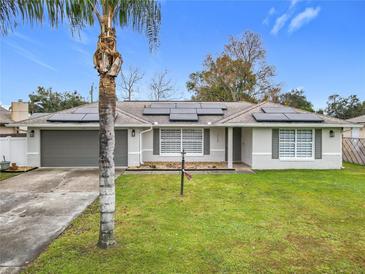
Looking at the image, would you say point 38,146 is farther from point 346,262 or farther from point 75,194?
point 346,262

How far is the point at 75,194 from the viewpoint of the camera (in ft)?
27.2

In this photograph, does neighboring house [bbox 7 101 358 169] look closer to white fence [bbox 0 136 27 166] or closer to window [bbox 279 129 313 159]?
window [bbox 279 129 313 159]

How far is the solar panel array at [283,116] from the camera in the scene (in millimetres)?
12938

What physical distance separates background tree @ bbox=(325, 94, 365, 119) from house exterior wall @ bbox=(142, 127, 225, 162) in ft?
138

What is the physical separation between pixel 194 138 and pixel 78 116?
21.7 feet

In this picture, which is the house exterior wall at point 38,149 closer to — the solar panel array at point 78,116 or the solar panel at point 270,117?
the solar panel array at point 78,116

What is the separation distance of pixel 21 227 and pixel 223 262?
171 inches

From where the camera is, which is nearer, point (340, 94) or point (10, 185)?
point (10, 185)

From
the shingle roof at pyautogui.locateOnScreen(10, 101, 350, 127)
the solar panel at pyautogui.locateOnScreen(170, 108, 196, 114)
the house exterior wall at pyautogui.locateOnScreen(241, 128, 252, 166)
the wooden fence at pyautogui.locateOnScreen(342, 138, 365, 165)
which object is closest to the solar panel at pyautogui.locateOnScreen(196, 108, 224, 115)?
the shingle roof at pyautogui.locateOnScreen(10, 101, 350, 127)

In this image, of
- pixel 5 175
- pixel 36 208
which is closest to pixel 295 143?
pixel 36 208

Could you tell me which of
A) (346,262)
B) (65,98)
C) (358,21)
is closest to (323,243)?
(346,262)

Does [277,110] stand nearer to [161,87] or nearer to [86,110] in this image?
[86,110]

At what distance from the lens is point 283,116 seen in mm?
13328

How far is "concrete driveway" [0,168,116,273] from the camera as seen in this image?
4371 mm
